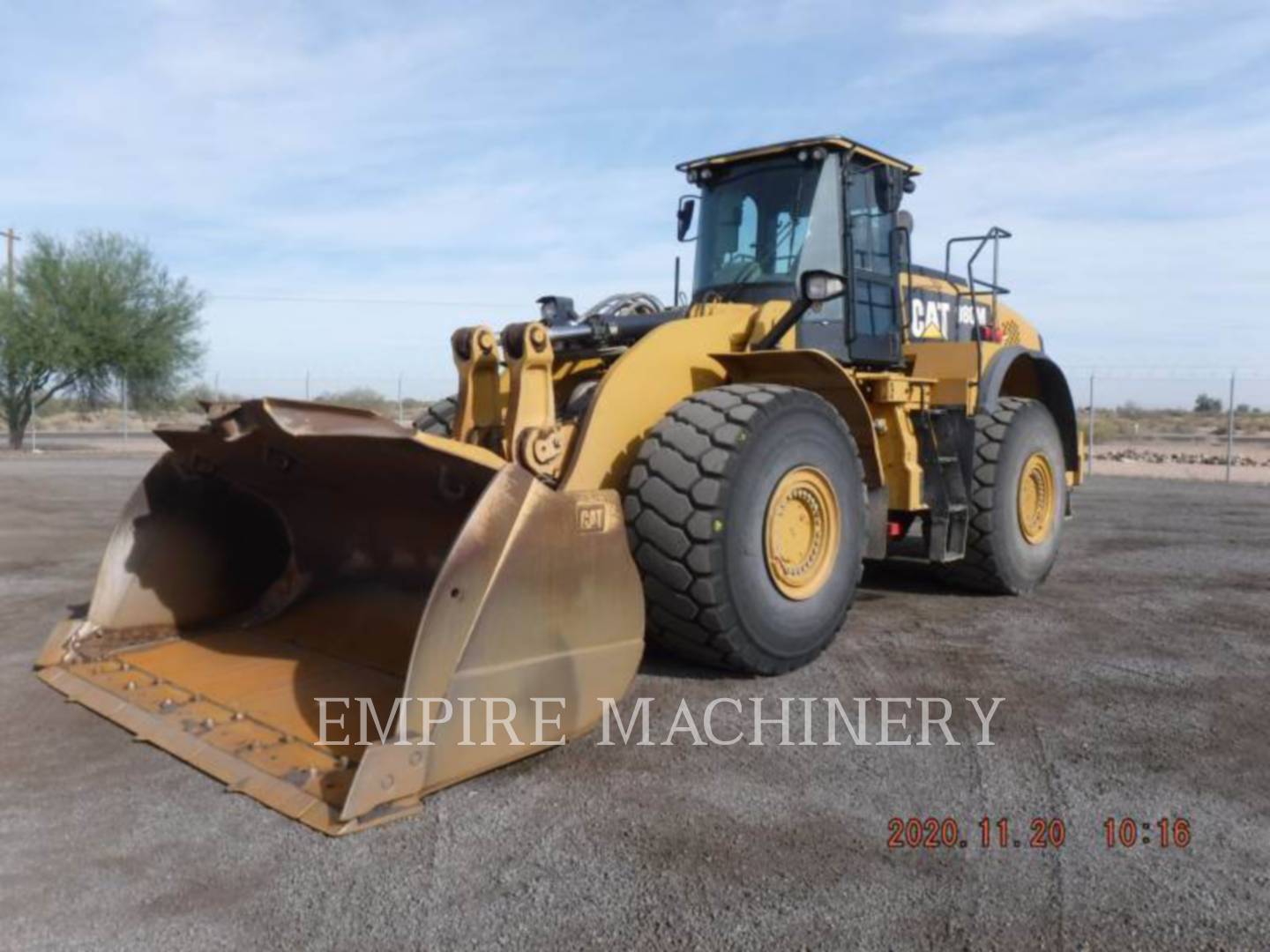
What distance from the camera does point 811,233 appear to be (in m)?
6.10

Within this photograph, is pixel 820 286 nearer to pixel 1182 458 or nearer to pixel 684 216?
pixel 684 216

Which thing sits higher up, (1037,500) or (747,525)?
(747,525)

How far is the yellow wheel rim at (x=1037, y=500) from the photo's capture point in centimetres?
755

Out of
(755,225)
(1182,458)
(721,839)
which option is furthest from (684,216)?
(1182,458)

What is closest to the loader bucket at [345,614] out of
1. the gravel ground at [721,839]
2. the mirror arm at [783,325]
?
the gravel ground at [721,839]

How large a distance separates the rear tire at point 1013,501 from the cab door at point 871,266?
0.96 m

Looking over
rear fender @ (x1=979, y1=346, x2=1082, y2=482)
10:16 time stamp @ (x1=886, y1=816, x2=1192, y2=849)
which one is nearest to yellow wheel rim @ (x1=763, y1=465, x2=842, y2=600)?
10:16 time stamp @ (x1=886, y1=816, x2=1192, y2=849)

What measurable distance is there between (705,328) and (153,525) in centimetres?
287

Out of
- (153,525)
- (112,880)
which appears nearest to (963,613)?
(153,525)

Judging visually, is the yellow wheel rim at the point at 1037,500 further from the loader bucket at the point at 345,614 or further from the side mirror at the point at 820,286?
the loader bucket at the point at 345,614

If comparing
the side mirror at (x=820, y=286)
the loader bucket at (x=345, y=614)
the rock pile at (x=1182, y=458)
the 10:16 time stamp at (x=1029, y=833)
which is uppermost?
the side mirror at (x=820, y=286)

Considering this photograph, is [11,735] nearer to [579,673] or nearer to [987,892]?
[579,673]

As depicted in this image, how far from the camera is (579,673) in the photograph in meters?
3.95

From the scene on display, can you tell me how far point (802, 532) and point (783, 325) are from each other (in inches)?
45.0
